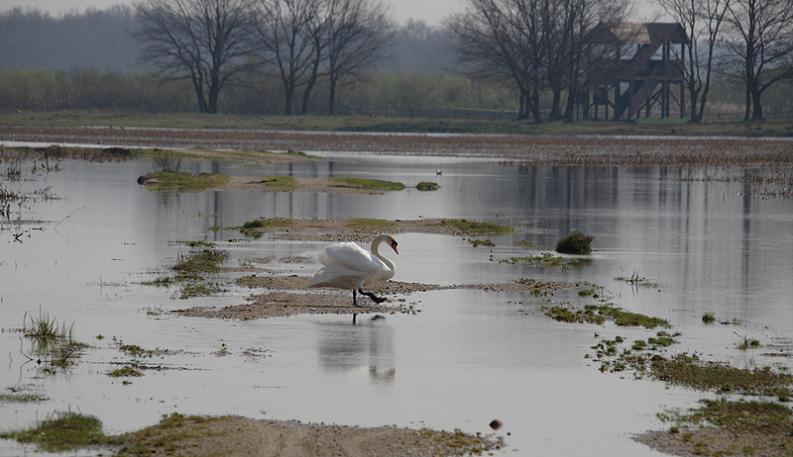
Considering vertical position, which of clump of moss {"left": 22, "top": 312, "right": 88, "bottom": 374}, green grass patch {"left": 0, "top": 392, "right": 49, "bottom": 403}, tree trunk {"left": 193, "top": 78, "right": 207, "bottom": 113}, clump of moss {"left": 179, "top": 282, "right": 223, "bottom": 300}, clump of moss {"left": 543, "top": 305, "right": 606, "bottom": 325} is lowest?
green grass patch {"left": 0, "top": 392, "right": 49, "bottom": 403}

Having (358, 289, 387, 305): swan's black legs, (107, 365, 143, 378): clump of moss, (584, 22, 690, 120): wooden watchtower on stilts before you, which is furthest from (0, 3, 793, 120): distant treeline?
(107, 365, 143, 378): clump of moss

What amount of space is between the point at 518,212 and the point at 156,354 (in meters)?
23.3

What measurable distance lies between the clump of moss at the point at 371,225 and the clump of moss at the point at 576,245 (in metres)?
4.91

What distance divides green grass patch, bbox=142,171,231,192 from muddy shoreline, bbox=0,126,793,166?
16264mm

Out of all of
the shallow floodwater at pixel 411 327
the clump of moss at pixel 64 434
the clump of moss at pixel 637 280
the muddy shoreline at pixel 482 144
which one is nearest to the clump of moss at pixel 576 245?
the shallow floodwater at pixel 411 327

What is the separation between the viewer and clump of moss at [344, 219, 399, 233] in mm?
32334

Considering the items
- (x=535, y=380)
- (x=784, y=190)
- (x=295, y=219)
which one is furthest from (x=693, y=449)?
(x=784, y=190)

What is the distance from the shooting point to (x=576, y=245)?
28781 millimetres

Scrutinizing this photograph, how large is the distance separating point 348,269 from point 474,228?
12888 mm

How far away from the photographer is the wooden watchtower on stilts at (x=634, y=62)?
10300cm

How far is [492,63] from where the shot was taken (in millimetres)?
104562

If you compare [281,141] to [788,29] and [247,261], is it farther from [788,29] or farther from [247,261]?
[247,261]

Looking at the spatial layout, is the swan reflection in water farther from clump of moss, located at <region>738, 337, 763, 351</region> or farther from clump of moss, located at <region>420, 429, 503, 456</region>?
clump of moss, located at <region>738, 337, 763, 351</region>

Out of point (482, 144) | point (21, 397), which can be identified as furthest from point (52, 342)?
point (482, 144)
